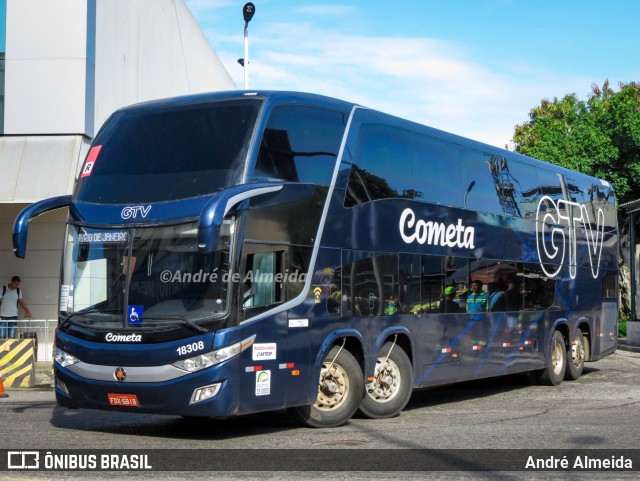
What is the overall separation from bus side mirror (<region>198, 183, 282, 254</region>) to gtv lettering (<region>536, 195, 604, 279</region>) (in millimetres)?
8541

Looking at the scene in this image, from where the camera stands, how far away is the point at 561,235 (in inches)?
732

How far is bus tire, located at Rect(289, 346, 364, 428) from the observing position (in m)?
11.8

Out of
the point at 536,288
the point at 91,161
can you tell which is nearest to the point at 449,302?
the point at 536,288

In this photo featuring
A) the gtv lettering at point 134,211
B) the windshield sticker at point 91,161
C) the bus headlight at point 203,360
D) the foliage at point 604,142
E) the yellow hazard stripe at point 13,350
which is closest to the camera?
the bus headlight at point 203,360

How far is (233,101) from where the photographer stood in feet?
37.1

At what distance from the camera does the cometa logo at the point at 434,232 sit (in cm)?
1354

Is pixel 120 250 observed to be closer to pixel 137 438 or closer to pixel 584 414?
pixel 137 438

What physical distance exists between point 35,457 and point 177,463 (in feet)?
4.44

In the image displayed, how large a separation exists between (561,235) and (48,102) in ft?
36.3

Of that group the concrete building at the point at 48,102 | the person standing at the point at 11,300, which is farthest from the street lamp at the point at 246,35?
the person standing at the point at 11,300

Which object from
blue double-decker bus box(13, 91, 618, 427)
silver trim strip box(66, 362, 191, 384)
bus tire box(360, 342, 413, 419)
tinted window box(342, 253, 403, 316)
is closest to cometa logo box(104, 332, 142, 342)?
blue double-decker bus box(13, 91, 618, 427)

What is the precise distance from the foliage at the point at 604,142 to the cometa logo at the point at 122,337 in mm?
29930

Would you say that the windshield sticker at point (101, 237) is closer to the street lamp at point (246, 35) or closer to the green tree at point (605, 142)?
the street lamp at point (246, 35)

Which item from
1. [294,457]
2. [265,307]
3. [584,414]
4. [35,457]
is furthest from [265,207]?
[584,414]
